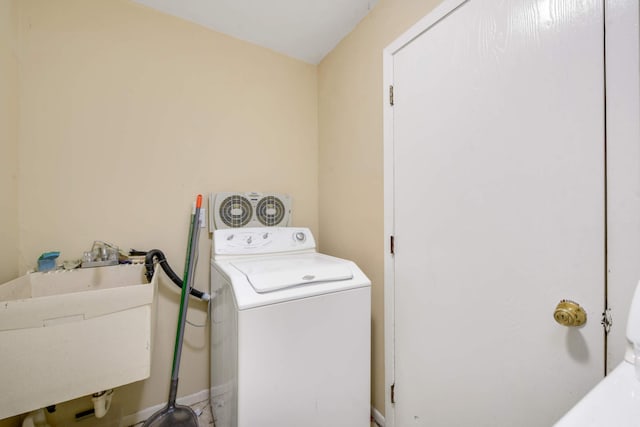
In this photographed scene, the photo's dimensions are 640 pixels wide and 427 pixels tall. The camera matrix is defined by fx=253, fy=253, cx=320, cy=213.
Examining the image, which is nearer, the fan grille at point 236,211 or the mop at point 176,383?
the mop at point 176,383

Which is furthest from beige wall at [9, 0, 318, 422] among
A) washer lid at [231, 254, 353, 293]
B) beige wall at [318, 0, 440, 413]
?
washer lid at [231, 254, 353, 293]

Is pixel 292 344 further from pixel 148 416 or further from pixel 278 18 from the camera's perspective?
pixel 278 18

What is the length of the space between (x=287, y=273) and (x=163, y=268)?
0.80 metres

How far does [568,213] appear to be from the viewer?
77 cm

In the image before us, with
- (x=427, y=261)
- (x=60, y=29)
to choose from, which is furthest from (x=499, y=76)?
(x=60, y=29)

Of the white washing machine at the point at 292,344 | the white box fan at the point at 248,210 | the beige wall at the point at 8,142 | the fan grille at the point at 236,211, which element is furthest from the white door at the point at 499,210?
the beige wall at the point at 8,142

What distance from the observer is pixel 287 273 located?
1145 millimetres

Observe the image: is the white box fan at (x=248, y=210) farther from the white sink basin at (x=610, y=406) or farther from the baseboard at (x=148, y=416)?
the white sink basin at (x=610, y=406)

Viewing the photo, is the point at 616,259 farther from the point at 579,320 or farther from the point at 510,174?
the point at 510,174

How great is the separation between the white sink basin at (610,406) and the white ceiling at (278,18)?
6.03 ft

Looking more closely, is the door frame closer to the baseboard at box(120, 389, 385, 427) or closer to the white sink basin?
the white sink basin

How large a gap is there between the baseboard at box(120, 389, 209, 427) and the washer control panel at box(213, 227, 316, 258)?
99cm

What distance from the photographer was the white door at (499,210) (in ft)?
2.43

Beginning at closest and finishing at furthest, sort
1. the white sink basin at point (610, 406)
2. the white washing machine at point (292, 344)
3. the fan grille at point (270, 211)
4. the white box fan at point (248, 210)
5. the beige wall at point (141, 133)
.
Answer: the white sink basin at point (610, 406), the white washing machine at point (292, 344), the beige wall at point (141, 133), the white box fan at point (248, 210), the fan grille at point (270, 211)
